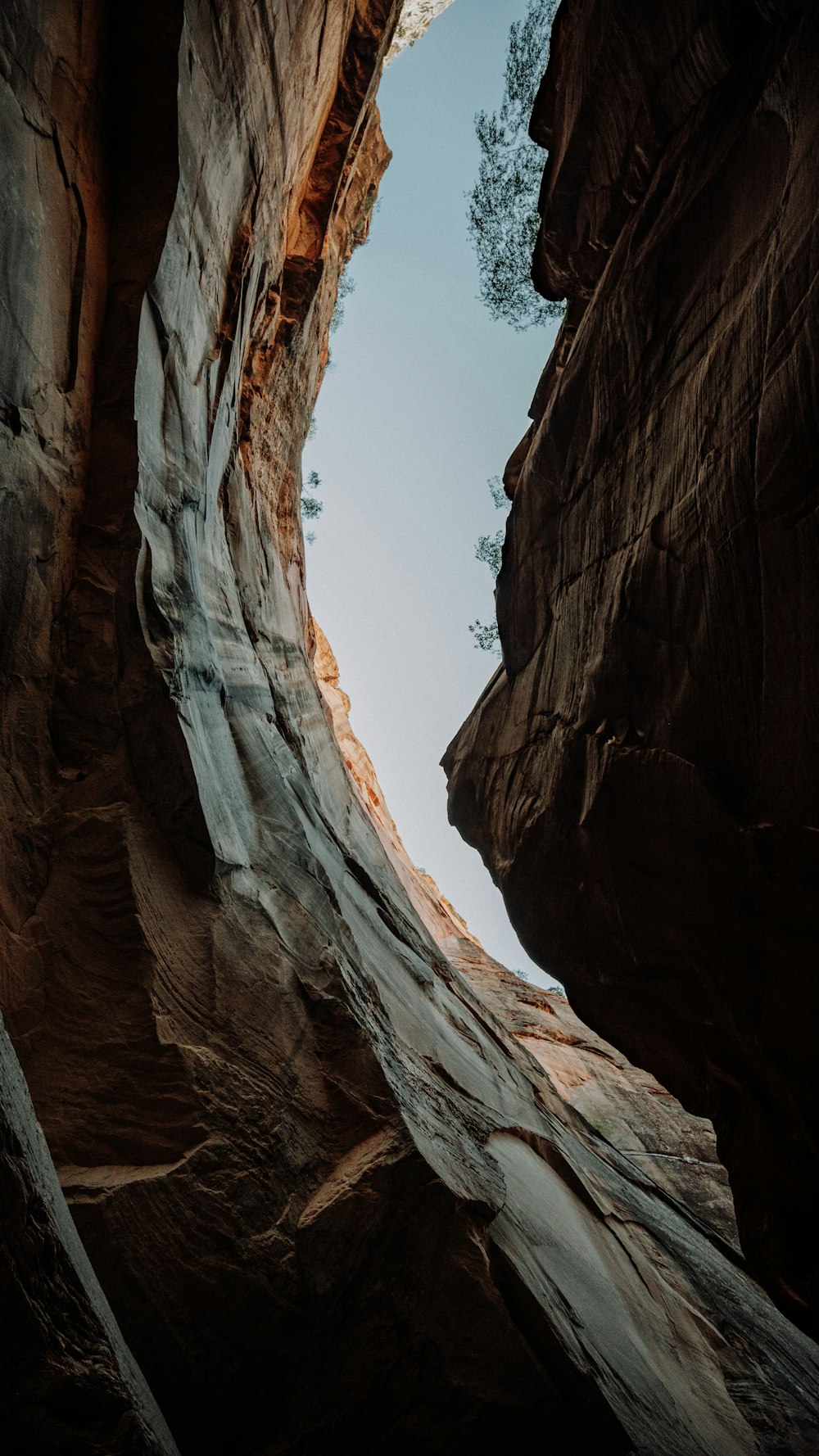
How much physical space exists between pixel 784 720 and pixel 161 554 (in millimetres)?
4592

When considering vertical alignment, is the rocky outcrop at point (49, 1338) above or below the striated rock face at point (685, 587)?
below

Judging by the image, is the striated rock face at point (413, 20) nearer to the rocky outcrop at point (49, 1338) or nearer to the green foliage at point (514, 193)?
the green foliage at point (514, 193)

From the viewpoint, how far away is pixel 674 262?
6.89 meters

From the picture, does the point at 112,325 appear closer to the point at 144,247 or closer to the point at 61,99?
A: the point at 144,247

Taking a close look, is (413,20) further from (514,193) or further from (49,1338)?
(49,1338)

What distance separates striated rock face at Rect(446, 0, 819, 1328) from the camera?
17.7 feet

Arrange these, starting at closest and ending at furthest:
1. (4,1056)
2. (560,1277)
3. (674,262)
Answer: (4,1056) < (560,1277) < (674,262)

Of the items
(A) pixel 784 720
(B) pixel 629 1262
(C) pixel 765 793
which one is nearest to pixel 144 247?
(A) pixel 784 720

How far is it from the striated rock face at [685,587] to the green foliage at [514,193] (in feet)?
11.3

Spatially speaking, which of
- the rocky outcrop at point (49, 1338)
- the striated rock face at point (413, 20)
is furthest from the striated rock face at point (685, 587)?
the striated rock face at point (413, 20)

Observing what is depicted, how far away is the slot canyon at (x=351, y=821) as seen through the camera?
3.84m

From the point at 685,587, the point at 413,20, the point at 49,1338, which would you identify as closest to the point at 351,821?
the point at 685,587

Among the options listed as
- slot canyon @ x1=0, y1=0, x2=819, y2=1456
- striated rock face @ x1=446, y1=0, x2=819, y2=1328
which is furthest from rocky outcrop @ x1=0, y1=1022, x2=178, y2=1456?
striated rock face @ x1=446, y1=0, x2=819, y2=1328

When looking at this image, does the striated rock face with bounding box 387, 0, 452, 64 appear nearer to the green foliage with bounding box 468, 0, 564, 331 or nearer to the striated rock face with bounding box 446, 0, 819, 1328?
the green foliage with bounding box 468, 0, 564, 331
